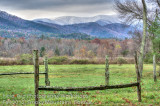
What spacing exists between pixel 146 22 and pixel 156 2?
10.5 ft

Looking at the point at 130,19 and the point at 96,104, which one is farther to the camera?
the point at 130,19

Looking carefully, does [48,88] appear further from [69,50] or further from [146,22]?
[69,50]

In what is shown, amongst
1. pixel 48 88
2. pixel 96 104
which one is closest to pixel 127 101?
pixel 96 104

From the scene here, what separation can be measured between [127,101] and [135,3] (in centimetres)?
1945

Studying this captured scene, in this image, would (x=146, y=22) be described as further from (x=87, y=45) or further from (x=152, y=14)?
(x=87, y=45)

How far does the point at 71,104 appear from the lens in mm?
7586

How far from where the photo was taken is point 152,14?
24594mm

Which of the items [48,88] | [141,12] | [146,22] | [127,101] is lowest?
[127,101]

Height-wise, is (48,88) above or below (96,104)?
above

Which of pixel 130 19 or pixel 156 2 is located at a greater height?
pixel 156 2

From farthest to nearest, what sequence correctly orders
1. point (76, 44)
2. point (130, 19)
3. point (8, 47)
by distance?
point (76, 44), point (8, 47), point (130, 19)

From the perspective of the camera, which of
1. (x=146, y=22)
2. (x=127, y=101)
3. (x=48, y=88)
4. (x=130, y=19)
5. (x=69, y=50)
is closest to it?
(x=48, y=88)

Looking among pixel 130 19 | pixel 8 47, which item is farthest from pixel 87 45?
pixel 130 19

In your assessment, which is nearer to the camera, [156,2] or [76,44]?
[156,2]
